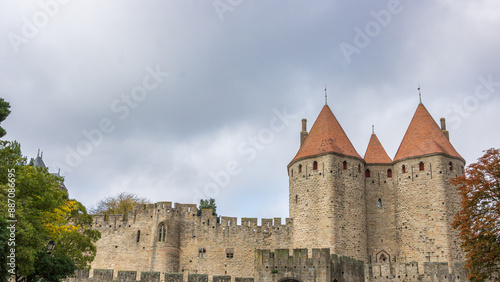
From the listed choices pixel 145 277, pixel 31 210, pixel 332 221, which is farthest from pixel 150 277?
pixel 332 221

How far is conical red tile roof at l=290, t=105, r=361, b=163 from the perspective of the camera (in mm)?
39562

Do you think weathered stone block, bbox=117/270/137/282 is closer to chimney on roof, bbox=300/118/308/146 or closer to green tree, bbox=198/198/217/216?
chimney on roof, bbox=300/118/308/146

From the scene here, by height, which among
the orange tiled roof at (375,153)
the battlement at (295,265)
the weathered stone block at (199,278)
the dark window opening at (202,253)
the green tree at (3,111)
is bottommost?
the weathered stone block at (199,278)

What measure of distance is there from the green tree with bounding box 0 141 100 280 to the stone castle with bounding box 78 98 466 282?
12730mm

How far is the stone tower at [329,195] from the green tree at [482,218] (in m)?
12.3

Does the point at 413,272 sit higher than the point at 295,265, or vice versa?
the point at 413,272

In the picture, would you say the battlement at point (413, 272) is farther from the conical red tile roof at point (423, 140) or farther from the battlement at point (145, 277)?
the conical red tile roof at point (423, 140)

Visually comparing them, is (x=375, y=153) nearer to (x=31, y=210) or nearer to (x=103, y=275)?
(x=103, y=275)

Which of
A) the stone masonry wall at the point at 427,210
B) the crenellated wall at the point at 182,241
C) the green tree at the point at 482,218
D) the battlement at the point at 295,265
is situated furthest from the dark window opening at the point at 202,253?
the green tree at the point at 482,218

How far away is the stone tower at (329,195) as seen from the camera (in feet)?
122

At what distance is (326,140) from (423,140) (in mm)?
7374

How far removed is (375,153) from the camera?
138 feet

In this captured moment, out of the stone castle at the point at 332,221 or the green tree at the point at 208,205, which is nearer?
the stone castle at the point at 332,221

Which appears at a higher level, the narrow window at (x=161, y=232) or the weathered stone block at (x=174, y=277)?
the narrow window at (x=161, y=232)
